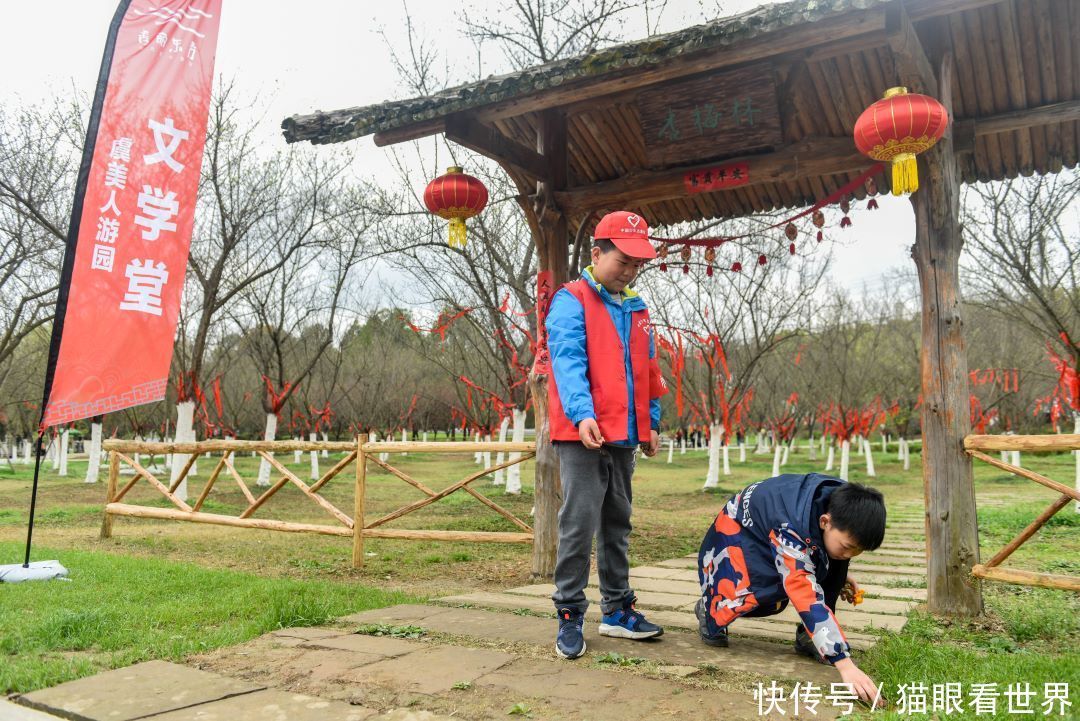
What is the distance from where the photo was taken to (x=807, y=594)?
2.56 m

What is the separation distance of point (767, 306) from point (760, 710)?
14581 mm

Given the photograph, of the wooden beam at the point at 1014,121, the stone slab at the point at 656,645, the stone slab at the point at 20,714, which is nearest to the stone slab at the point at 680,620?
the stone slab at the point at 656,645

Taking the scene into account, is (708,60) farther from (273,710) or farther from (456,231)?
(273,710)

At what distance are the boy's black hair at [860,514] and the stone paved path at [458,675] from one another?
54cm

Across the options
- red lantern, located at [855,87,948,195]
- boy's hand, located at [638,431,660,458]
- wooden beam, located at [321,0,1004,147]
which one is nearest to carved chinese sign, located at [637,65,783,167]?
wooden beam, located at [321,0,1004,147]

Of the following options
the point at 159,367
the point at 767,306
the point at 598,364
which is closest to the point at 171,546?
the point at 159,367

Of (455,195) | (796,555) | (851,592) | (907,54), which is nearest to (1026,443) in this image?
(851,592)

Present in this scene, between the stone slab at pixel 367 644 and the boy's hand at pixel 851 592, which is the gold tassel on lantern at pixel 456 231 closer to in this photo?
the stone slab at pixel 367 644

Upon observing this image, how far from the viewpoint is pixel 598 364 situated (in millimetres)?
3193

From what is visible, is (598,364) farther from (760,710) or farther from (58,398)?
(58,398)

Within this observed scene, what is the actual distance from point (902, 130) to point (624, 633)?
2896 mm

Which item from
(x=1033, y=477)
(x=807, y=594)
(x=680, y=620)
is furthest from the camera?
(x=1033, y=477)

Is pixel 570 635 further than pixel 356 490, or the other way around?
pixel 356 490

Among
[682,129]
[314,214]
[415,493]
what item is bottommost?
[415,493]
